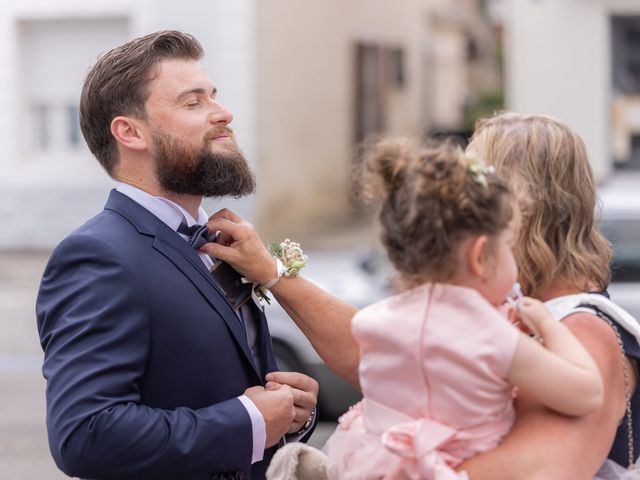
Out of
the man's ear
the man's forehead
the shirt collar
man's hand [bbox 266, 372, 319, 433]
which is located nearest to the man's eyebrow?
the man's forehead

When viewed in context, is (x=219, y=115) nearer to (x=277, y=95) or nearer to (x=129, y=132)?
(x=129, y=132)

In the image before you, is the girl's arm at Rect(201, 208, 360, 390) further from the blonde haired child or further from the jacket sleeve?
the blonde haired child

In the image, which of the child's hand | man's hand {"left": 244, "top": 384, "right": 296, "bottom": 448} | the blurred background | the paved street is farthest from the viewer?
the blurred background

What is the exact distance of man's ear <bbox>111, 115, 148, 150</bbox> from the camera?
279cm

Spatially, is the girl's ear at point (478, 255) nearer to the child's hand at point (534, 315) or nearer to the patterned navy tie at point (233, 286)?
the child's hand at point (534, 315)

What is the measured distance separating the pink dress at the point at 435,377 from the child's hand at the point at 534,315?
0.29 ft

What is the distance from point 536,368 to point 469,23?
1121 inches

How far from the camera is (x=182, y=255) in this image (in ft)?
8.98

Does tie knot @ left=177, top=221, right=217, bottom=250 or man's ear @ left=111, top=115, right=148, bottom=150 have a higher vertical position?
man's ear @ left=111, top=115, right=148, bottom=150

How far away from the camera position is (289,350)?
745 cm

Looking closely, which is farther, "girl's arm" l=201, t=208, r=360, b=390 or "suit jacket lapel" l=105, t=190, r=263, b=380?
"girl's arm" l=201, t=208, r=360, b=390

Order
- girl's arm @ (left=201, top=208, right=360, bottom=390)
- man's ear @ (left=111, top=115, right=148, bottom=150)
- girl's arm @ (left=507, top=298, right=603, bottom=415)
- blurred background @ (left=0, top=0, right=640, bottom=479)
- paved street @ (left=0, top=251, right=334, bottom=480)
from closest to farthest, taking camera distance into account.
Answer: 1. girl's arm @ (left=507, top=298, right=603, bottom=415)
2. man's ear @ (left=111, top=115, right=148, bottom=150)
3. girl's arm @ (left=201, top=208, right=360, bottom=390)
4. paved street @ (left=0, top=251, right=334, bottom=480)
5. blurred background @ (left=0, top=0, right=640, bottom=479)

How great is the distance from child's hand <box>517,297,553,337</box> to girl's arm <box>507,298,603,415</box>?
0.13 ft

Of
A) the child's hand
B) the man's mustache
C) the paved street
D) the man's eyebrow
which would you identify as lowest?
the paved street
